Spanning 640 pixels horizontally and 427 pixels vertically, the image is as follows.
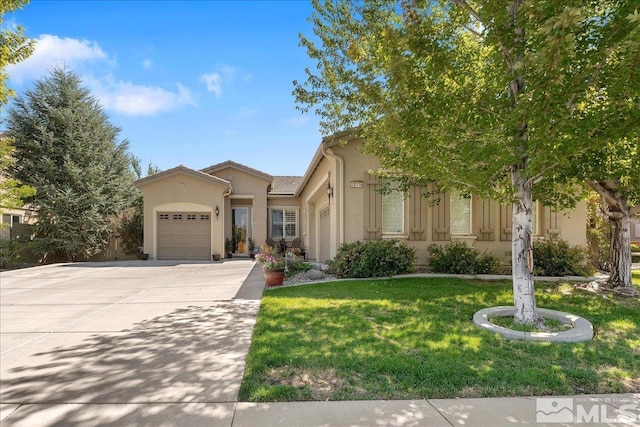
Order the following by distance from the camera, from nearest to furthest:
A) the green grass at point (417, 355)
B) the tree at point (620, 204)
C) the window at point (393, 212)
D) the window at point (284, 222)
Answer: the green grass at point (417, 355), the tree at point (620, 204), the window at point (393, 212), the window at point (284, 222)

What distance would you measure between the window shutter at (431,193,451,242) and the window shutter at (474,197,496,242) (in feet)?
3.22

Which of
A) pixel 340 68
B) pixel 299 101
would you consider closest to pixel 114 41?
pixel 299 101

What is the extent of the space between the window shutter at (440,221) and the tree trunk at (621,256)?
4022 mm

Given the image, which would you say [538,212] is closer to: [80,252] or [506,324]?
[506,324]

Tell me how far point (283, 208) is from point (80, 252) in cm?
1077

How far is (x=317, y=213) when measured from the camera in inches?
653

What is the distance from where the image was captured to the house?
440 inches

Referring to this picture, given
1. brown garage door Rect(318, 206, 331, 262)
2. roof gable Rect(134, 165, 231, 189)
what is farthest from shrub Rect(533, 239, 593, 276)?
roof gable Rect(134, 165, 231, 189)

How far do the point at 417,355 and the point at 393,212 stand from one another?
745 cm

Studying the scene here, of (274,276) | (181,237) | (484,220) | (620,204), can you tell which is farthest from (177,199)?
(620,204)

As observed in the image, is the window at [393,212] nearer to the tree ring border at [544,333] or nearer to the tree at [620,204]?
the tree at [620,204]

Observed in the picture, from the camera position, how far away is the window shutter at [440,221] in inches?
441

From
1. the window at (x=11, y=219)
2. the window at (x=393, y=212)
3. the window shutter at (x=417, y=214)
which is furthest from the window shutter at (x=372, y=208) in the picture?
the window at (x=11, y=219)

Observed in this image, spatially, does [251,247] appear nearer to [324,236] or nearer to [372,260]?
[324,236]
